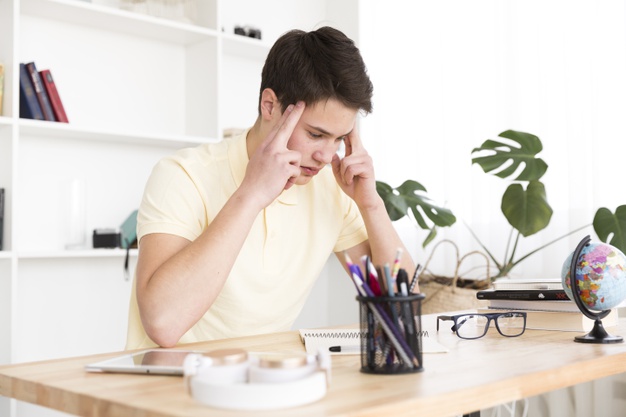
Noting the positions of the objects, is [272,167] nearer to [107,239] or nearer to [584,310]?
[584,310]

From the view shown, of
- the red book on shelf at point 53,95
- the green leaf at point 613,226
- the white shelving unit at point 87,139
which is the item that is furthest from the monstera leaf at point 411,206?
the red book on shelf at point 53,95

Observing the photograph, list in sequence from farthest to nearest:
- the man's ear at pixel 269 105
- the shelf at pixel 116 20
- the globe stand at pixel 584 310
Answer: the shelf at pixel 116 20 < the man's ear at pixel 269 105 < the globe stand at pixel 584 310

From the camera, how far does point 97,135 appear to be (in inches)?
111

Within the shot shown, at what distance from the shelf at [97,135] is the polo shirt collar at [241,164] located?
1.11 meters

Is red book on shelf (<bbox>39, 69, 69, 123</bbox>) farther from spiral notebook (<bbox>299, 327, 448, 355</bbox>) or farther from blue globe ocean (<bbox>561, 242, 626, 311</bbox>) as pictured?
blue globe ocean (<bbox>561, 242, 626, 311</bbox>)

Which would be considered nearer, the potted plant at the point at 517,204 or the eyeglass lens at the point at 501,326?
the eyeglass lens at the point at 501,326

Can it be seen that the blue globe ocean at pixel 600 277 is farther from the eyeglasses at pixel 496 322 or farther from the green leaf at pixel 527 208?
the green leaf at pixel 527 208

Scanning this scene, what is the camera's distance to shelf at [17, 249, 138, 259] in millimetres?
2592

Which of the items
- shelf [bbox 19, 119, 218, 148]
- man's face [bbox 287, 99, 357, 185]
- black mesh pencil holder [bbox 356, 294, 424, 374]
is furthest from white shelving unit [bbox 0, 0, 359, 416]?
black mesh pencil holder [bbox 356, 294, 424, 374]

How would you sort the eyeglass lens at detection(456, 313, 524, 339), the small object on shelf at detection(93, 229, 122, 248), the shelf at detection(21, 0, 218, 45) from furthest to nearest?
the small object on shelf at detection(93, 229, 122, 248) < the shelf at detection(21, 0, 218, 45) < the eyeglass lens at detection(456, 313, 524, 339)

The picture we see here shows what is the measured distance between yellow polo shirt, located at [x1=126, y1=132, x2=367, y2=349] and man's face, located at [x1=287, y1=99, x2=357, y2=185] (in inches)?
6.8

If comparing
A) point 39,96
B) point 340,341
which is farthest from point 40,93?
point 340,341

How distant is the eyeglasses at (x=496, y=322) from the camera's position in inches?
55.3

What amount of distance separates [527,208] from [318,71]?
1.11m
